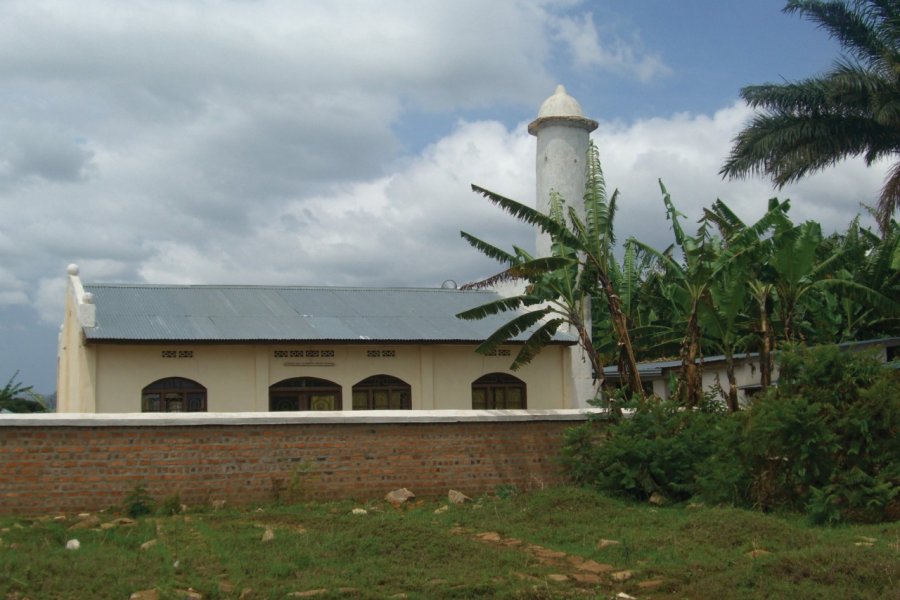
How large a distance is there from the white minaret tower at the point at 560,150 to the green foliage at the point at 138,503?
12159mm

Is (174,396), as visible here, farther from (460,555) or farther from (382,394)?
(460,555)

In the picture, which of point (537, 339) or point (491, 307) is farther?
point (537, 339)

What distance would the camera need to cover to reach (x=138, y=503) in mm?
13289

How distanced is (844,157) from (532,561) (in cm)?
1380

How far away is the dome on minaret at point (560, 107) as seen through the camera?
23.7 meters

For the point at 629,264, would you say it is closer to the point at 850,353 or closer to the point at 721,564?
the point at 850,353

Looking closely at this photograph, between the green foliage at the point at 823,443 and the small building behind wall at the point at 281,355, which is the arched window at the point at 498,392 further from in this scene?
the green foliage at the point at 823,443

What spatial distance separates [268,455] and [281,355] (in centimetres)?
625

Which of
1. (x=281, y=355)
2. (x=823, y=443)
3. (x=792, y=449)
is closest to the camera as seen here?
(x=823, y=443)

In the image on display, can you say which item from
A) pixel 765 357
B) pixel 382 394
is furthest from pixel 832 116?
pixel 382 394

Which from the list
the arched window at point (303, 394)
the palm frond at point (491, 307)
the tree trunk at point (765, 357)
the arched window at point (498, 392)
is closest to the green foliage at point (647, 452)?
the tree trunk at point (765, 357)

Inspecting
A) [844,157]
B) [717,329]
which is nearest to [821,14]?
[844,157]

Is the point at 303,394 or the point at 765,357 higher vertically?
the point at 765,357

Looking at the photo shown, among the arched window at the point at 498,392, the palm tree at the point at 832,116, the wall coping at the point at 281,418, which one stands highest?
the palm tree at the point at 832,116
